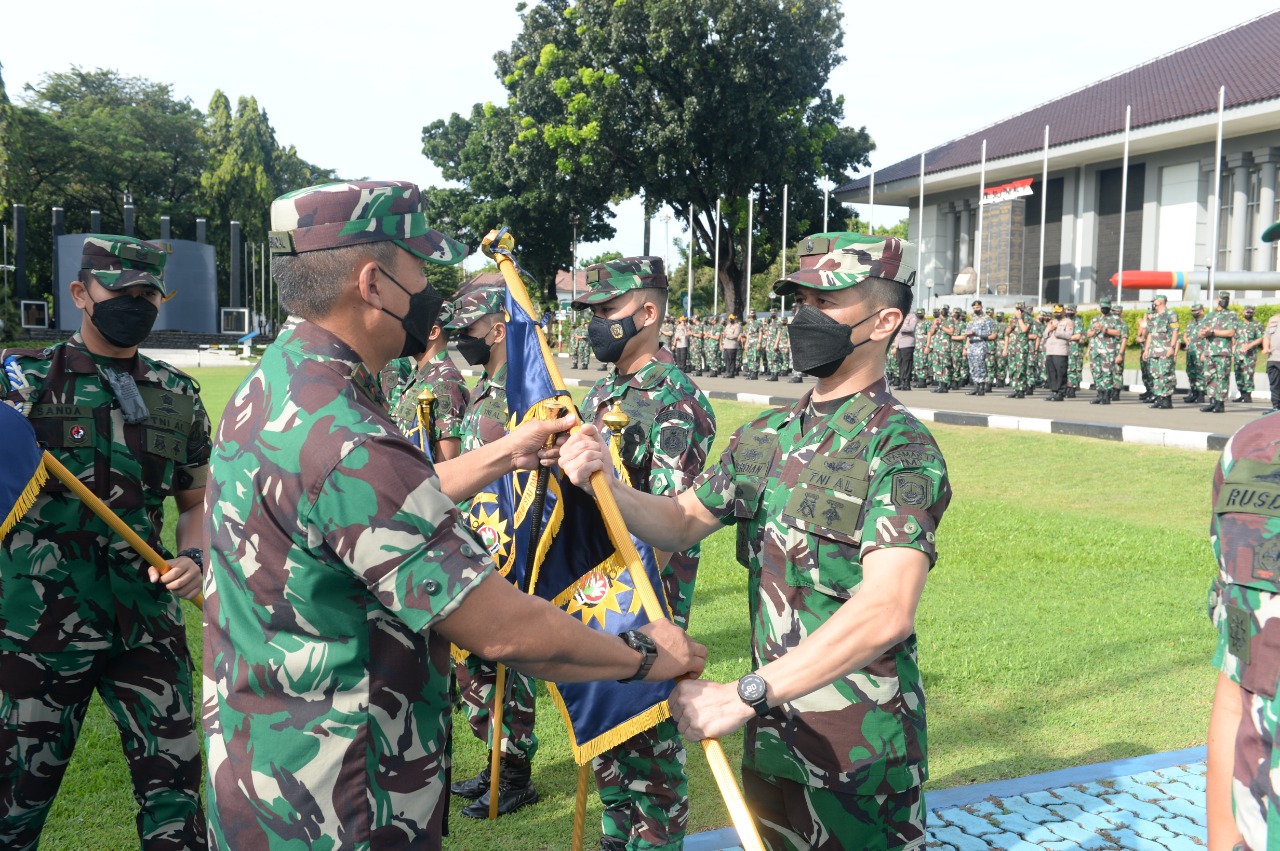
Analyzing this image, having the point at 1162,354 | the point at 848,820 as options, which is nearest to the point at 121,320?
the point at 848,820

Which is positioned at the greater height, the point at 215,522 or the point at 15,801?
the point at 215,522

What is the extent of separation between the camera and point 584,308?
15.1 feet

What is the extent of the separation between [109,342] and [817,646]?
281 centimetres

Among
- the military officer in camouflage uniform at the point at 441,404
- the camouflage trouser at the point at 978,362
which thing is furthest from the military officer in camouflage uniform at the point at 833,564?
the camouflage trouser at the point at 978,362

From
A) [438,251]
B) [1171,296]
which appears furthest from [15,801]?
[1171,296]

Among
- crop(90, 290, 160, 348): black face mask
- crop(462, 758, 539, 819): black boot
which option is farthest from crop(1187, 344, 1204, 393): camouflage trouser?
crop(90, 290, 160, 348): black face mask

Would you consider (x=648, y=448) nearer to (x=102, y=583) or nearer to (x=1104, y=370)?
(x=102, y=583)

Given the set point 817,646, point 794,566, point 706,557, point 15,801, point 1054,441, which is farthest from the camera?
point 1054,441

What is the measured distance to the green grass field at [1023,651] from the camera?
14.8 ft

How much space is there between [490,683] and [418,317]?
122 inches

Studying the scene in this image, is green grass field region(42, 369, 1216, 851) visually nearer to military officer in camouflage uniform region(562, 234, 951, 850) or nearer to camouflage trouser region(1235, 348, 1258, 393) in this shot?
military officer in camouflage uniform region(562, 234, 951, 850)

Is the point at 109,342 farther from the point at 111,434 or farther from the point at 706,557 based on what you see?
the point at 706,557

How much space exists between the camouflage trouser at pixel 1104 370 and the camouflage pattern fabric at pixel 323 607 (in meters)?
19.0

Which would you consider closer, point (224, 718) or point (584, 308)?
point (224, 718)
